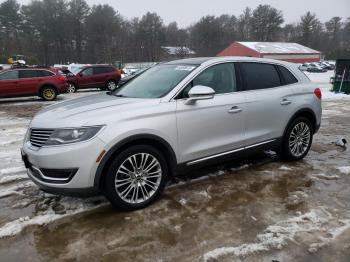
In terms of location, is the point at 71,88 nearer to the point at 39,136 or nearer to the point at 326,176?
the point at 39,136

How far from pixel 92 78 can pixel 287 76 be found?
15605 millimetres

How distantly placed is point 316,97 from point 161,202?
3.32m

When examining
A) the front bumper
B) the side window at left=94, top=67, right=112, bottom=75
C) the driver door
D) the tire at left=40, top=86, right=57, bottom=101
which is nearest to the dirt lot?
the front bumper

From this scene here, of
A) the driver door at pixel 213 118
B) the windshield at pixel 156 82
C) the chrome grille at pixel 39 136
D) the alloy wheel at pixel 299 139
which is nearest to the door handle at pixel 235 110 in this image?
the driver door at pixel 213 118

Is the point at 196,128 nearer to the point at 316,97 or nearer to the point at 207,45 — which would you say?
the point at 316,97

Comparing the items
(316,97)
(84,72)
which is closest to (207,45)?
(84,72)

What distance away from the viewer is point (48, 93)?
49.9 feet

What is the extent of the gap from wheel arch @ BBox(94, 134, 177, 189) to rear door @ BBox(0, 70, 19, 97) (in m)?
12.6

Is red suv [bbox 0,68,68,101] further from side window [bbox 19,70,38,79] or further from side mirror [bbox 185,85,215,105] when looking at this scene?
side mirror [bbox 185,85,215,105]

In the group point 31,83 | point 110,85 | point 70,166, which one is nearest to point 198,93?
point 70,166

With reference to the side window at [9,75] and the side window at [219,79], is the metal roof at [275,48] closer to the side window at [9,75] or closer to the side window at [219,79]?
the side window at [9,75]

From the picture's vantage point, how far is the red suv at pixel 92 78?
19172 millimetres

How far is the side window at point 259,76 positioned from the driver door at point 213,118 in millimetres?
251

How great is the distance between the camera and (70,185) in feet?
11.3
